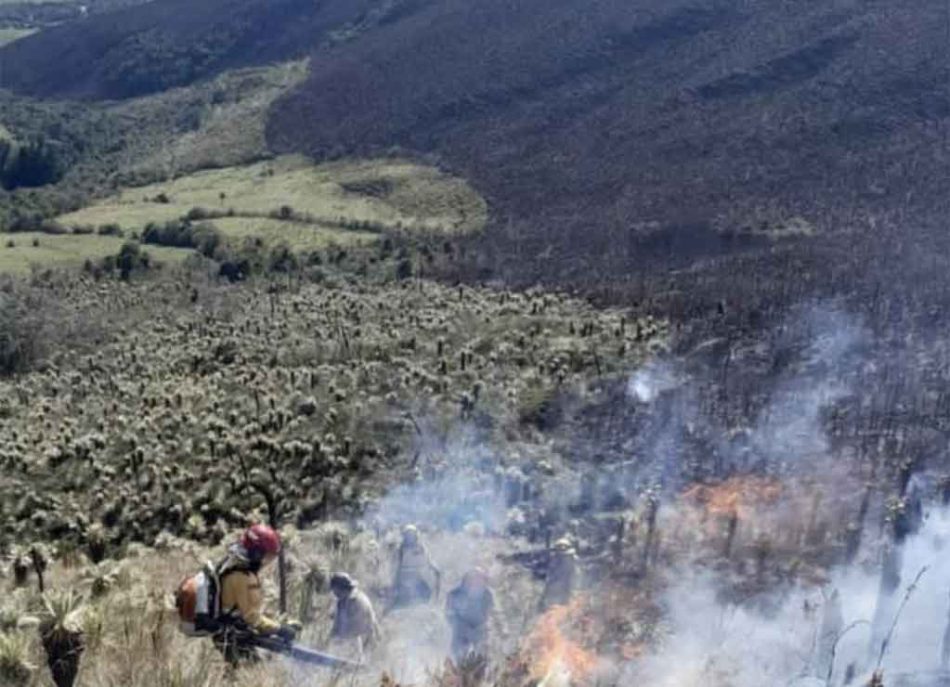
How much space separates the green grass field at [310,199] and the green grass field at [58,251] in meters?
2.12

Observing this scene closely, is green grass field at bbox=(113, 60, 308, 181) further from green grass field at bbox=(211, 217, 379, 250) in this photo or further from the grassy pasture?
green grass field at bbox=(211, 217, 379, 250)

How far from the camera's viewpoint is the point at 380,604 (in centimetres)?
1305

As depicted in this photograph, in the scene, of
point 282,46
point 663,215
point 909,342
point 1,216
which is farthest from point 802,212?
point 282,46

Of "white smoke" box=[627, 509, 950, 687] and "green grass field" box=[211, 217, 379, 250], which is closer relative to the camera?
"white smoke" box=[627, 509, 950, 687]

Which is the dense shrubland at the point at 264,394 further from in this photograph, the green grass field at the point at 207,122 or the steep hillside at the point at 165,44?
A: the steep hillside at the point at 165,44

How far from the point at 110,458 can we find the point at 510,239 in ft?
82.2

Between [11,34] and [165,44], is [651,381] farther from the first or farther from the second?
[11,34]

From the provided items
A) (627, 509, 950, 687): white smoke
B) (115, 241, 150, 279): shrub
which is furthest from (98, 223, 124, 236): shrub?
(627, 509, 950, 687): white smoke

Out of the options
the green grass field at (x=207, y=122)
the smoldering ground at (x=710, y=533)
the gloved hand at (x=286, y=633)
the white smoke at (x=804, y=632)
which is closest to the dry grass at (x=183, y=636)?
the smoldering ground at (x=710, y=533)

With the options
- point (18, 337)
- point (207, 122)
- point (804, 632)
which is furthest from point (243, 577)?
point (207, 122)

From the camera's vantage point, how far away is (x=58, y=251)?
48.5m

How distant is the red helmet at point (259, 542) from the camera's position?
8.53 m

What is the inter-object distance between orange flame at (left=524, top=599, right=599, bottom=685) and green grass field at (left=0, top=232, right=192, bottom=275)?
1403 inches

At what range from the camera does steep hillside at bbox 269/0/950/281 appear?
1692 inches
